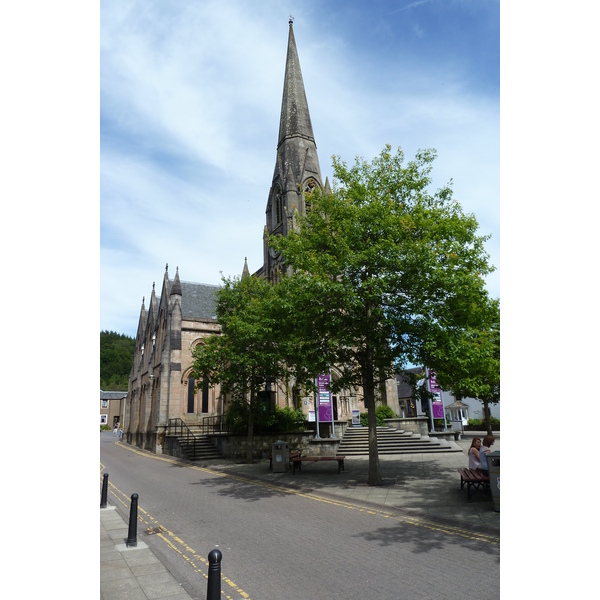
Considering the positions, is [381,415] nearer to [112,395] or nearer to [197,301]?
[197,301]

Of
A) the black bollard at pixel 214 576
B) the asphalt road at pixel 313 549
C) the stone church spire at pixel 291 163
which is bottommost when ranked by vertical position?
the asphalt road at pixel 313 549

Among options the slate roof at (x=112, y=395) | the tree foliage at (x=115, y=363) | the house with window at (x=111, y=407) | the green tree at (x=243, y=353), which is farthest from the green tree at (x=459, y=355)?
the tree foliage at (x=115, y=363)

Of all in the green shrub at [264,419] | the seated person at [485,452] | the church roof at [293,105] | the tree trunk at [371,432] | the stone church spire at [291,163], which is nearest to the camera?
the seated person at [485,452]

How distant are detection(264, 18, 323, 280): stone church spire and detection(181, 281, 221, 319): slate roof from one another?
23.5 feet

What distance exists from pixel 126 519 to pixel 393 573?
21.8 feet

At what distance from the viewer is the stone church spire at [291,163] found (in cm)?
3684

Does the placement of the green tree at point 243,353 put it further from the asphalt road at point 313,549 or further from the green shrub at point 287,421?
the asphalt road at point 313,549

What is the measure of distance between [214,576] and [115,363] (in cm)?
11484

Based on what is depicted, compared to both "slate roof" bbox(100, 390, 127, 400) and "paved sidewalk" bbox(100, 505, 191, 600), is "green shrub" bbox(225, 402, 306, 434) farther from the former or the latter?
"slate roof" bbox(100, 390, 127, 400)

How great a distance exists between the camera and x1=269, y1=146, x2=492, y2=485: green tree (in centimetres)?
1301

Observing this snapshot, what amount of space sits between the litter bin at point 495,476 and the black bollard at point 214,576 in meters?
7.59

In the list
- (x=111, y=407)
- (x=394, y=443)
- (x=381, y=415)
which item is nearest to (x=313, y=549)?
(x=394, y=443)

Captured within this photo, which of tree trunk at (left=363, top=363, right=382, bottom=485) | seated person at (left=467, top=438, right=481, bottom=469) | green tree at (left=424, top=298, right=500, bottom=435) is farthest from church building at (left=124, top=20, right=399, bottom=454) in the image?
seated person at (left=467, top=438, right=481, bottom=469)

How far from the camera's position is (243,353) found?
69.4 feet
